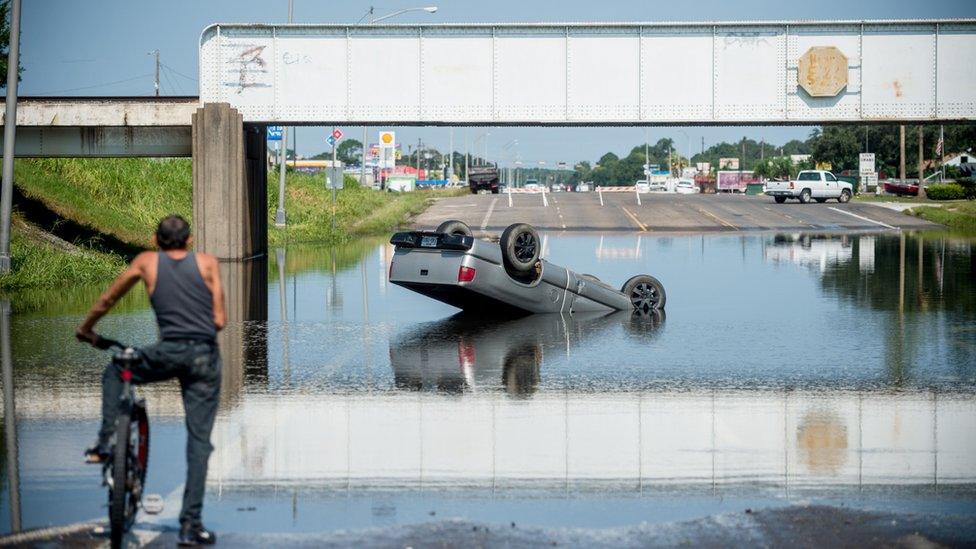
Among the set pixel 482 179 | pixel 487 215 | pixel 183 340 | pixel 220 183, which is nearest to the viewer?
pixel 183 340

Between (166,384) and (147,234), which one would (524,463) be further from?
(147,234)

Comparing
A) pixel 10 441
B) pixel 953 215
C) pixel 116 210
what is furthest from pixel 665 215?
pixel 10 441

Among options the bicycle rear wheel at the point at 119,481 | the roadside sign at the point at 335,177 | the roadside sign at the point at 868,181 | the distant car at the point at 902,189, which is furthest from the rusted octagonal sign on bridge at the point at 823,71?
the roadside sign at the point at 868,181

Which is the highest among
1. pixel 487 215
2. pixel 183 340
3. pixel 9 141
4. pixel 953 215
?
pixel 9 141

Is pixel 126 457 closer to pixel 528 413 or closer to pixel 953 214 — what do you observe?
pixel 528 413

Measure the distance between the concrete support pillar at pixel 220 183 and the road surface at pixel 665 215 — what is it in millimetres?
15268

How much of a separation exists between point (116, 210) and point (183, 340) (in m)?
37.3

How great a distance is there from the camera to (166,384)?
12.6 m

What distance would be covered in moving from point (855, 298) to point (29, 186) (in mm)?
27454

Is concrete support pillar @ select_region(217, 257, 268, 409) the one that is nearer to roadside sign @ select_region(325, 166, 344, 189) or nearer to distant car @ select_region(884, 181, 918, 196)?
roadside sign @ select_region(325, 166, 344, 189)

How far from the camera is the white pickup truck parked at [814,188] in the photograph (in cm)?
7031

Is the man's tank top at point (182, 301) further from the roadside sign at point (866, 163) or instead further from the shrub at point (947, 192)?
the roadside sign at point (866, 163)

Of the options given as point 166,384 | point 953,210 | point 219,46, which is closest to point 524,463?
point 166,384

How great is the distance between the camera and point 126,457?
6715 millimetres
